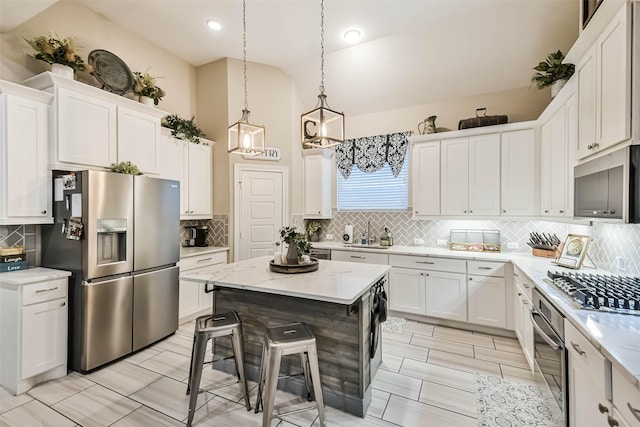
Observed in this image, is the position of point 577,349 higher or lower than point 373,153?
lower

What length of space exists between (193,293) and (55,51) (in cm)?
304

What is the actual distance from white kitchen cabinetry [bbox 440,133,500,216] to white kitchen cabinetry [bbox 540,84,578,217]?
490 mm

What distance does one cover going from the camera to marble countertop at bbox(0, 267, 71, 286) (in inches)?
89.7

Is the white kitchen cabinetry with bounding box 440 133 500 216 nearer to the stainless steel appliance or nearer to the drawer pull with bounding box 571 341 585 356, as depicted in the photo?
the stainless steel appliance

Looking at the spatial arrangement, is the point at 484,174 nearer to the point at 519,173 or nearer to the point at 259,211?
the point at 519,173

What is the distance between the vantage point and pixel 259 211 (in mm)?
4527

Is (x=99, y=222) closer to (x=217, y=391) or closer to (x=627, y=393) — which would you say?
(x=217, y=391)

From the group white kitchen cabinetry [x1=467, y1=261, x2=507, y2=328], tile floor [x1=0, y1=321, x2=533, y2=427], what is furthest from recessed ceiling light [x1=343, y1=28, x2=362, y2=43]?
tile floor [x1=0, y1=321, x2=533, y2=427]

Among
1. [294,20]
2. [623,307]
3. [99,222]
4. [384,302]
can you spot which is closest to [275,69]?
[294,20]

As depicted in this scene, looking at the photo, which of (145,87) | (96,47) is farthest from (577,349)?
(96,47)

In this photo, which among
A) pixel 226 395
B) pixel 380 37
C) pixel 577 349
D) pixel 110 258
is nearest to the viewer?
pixel 577 349

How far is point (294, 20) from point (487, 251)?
3901 millimetres

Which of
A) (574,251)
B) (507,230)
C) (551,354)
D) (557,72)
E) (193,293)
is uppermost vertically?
(557,72)

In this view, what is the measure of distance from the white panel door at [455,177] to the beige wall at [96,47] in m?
4.08
